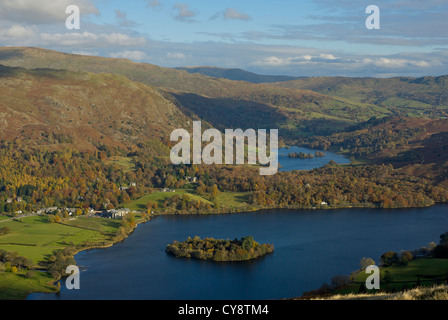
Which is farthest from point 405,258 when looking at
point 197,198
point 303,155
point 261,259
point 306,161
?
point 303,155

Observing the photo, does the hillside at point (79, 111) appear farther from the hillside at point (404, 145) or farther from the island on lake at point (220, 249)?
the island on lake at point (220, 249)

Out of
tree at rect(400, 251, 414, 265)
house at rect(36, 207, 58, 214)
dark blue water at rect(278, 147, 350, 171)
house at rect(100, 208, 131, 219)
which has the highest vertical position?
dark blue water at rect(278, 147, 350, 171)

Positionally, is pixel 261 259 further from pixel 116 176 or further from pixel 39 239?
pixel 116 176

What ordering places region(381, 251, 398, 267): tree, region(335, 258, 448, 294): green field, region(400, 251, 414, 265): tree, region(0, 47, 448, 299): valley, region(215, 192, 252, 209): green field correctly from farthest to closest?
region(215, 192, 252, 209): green field
region(0, 47, 448, 299): valley
region(381, 251, 398, 267): tree
region(400, 251, 414, 265): tree
region(335, 258, 448, 294): green field

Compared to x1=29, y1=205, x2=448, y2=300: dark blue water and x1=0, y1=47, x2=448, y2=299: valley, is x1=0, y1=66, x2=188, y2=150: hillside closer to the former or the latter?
x1=0, y1=47, x2=448, y2=299: valley

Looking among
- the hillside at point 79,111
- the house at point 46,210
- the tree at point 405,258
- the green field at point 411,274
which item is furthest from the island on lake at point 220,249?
the hillside at point 79,111

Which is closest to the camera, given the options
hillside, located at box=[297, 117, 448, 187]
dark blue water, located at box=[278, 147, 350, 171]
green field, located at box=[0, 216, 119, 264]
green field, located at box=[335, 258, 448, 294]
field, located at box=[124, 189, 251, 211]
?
green field, located at box=[335, 258, 448, 294]

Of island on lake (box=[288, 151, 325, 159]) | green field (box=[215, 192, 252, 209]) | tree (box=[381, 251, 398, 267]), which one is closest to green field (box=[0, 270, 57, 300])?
tree (box=[381, 251, 398, 267])
